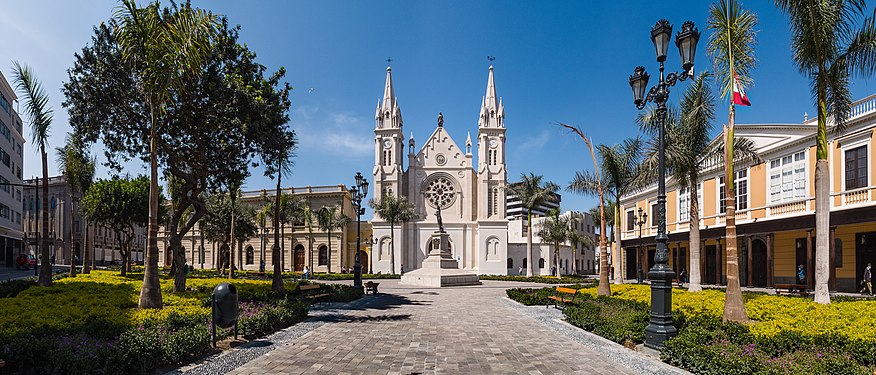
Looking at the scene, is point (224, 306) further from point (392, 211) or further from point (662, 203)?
point (392, 211)

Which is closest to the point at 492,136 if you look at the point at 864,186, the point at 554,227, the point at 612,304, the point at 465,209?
the point at 465,209

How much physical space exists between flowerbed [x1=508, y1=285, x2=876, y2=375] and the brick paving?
1093mm

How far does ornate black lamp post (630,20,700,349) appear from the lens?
940 centimetres

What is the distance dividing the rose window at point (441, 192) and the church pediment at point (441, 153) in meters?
2.01

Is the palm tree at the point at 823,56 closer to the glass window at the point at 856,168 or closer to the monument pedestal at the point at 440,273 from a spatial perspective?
the glass window at the point at 856,168

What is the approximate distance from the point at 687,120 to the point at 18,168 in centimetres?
5735

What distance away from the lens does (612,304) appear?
14.5 metres

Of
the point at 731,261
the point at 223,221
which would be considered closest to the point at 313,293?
the point at 731,261

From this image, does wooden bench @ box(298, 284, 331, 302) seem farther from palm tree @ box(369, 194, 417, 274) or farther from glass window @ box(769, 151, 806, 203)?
palm tree @ box(369, 194, 417, 274)

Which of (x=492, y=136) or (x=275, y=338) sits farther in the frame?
(x=492, y=136)

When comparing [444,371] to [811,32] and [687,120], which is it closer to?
[811,32]

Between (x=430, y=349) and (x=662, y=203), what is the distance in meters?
5.62

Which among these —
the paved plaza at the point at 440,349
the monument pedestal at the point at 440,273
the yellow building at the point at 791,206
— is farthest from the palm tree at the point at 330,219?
the paved plaza at the point at 440,349

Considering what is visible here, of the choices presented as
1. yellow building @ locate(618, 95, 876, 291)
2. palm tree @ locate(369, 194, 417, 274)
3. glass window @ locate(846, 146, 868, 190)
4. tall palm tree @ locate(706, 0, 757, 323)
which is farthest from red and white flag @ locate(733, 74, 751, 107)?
palm tree @ locate(369, 194, 417, 274)
